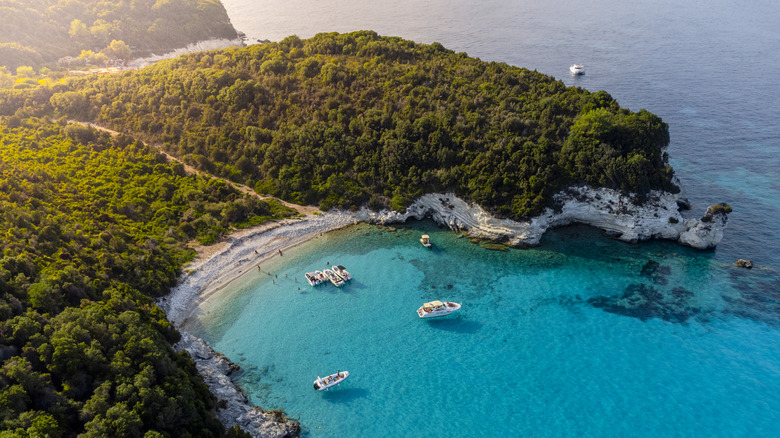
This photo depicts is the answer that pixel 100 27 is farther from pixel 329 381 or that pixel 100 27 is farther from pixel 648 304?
pixel 648 304

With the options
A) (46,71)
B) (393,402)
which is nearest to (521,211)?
(393,402)

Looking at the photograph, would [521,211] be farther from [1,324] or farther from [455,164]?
[1,324]

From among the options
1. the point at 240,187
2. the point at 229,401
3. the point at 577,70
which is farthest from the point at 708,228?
the point at 577,70

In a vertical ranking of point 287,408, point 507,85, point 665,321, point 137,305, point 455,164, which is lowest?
point 287,408

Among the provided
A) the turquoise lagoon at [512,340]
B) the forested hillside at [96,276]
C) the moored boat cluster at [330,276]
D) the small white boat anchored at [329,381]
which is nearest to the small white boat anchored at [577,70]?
the turquoise lagoon at [512,340]

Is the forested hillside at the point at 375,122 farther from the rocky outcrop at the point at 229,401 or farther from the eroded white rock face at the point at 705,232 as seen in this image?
the rocky outcrop at the point at 229,401

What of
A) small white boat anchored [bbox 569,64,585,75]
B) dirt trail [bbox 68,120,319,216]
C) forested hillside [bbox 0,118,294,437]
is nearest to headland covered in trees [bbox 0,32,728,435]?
forested hillside [bbox 0,118,294,437]

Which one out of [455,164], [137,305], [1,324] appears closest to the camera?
[1,324]
